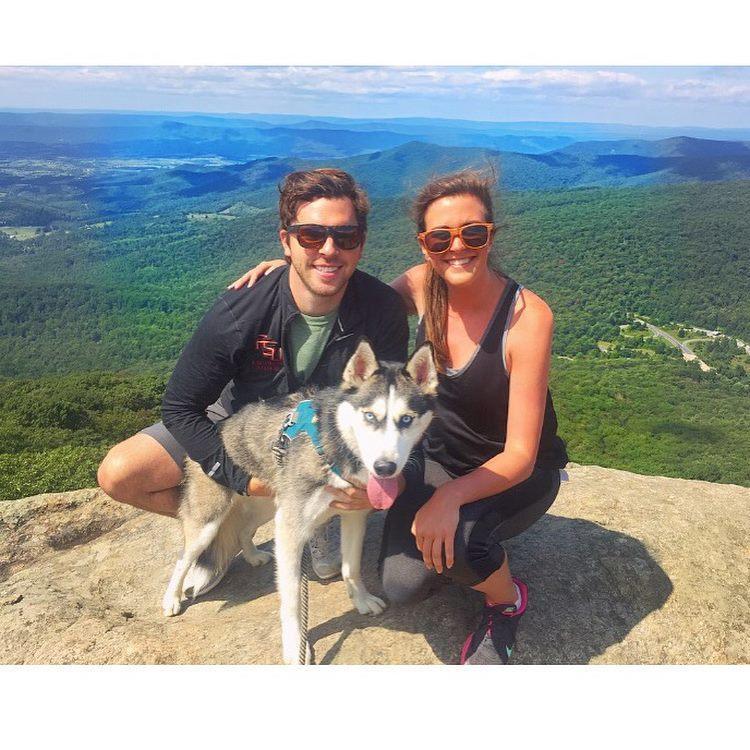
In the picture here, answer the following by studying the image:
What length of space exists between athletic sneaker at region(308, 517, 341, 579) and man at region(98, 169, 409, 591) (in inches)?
40.1

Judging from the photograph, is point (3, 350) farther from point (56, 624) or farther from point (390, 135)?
point (56, 624)

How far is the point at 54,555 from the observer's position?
5.44 meters

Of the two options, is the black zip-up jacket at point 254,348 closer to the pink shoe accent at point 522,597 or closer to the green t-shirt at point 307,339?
the green t-shirt at point 307,339

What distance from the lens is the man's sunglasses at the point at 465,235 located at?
10.4 ft

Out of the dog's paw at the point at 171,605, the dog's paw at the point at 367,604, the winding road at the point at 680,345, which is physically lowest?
the winding road at the point at 680,345

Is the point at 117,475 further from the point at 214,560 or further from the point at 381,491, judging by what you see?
the point at 381,491

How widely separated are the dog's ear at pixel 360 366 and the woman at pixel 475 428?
1.90 feet

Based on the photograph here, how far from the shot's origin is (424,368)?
3.07m

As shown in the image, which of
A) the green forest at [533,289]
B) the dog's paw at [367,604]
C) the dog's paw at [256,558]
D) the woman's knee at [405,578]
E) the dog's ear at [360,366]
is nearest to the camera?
the dog's ear at [360,366]

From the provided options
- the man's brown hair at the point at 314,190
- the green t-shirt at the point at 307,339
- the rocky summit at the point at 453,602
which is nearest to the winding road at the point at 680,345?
the rocky summit at the point at 453,602

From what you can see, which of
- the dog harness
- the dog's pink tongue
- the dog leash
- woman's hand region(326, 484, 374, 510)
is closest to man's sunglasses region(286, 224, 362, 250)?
the dog harness

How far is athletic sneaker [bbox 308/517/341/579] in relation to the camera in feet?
14.6

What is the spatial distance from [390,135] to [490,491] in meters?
30.5

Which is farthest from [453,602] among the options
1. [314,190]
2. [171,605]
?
[314,190]
